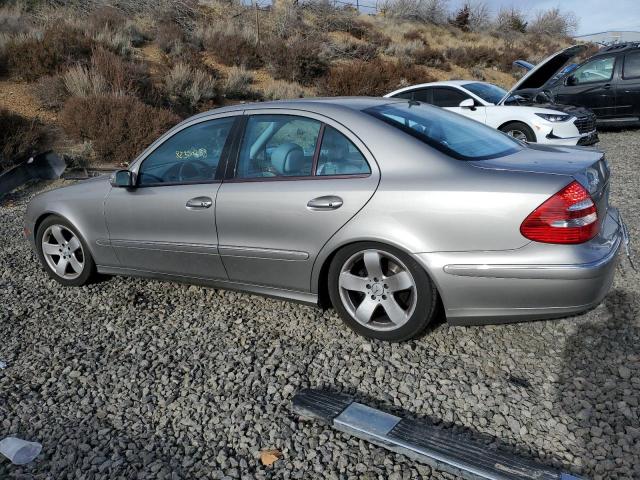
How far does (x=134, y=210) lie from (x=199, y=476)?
234 centimetres

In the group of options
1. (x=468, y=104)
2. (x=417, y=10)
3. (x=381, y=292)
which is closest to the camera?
(x=381, y=292)

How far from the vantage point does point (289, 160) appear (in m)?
3.68

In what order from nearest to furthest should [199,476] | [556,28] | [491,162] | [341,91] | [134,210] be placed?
[199,476] < [491,162] < [134,210] < [341,91] < [556,28]

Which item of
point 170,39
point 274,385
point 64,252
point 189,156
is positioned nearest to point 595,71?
point 189,156

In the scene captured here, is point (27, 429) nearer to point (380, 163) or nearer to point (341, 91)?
point (380, 163)

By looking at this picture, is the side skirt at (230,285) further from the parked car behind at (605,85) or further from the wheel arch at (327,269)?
the parked car behind at (605,85)

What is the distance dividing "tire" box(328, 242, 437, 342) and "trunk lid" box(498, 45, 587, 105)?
7.93 m

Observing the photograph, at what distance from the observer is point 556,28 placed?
5100 centimetres

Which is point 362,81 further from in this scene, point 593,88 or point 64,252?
point 64,252

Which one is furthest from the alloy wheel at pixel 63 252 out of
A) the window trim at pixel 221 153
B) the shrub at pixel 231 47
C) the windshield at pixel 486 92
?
the shrub at pixel 231 47

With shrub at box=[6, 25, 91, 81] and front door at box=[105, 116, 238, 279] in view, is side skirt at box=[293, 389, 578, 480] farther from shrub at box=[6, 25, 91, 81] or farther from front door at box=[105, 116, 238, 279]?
shrub at box=[6, 25, 91, 81]

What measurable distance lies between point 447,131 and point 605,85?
33.8ft

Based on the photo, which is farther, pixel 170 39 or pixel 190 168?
pixel 170 39

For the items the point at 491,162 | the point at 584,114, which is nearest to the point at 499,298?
the point at 491,162
